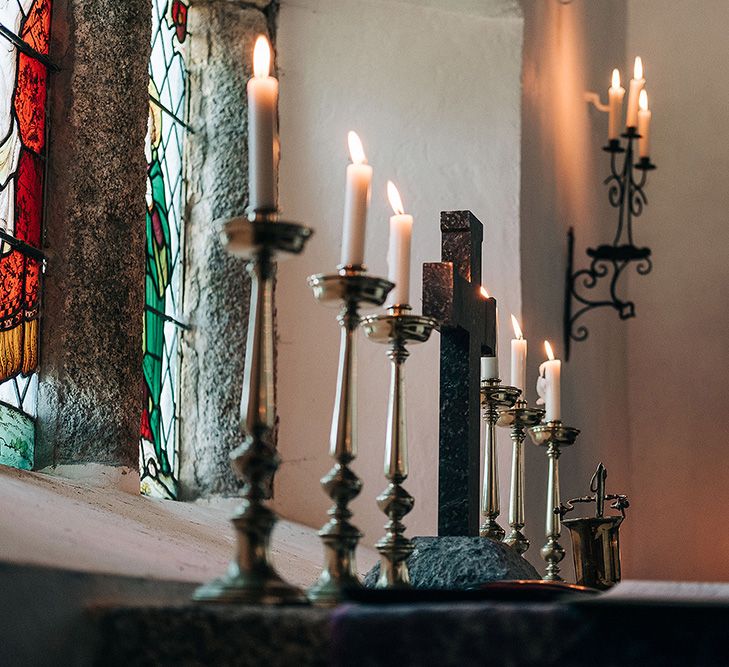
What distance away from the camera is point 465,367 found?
8.21 feet

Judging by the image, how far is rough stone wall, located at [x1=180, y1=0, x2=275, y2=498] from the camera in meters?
3.65

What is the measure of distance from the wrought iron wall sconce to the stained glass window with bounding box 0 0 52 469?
7.42 ft

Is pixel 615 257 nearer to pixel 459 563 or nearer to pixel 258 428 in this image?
pixel 459 563

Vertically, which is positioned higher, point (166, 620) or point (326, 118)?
point (326, 118)

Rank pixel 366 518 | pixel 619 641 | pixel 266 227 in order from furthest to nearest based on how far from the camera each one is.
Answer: pixel 366 518
pixel 266 227
pixel 619 641

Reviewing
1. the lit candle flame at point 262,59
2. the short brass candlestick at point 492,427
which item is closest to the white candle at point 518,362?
the short brass candlestick at point 492,427

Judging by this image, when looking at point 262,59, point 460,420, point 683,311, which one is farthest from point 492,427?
point 683,311

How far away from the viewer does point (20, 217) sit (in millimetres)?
2873

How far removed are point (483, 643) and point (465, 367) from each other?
1263 millimetres

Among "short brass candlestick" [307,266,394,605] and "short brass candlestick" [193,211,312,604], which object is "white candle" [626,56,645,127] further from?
"short brass candlestick" [193,211,312,604]

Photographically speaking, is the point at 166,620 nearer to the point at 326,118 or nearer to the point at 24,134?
the point at 24,134

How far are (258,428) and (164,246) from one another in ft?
7.39

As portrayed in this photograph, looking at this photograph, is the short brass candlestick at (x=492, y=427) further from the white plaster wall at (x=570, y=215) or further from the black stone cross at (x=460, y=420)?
the white plaster wall at (x=570, y=215)

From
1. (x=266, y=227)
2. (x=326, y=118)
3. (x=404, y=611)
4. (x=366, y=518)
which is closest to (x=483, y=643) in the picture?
(x=404, y=611)
